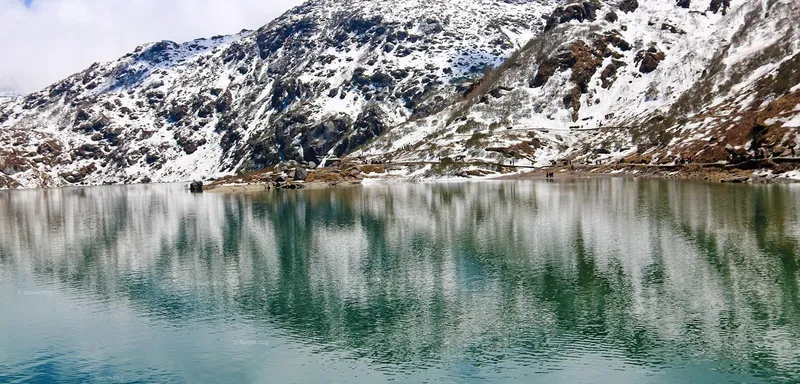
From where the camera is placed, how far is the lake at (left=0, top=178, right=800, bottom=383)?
37.8m

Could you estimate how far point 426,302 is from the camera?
5181 cm

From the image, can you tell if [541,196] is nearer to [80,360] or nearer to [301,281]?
[301,281]

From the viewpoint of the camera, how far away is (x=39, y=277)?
70062 mm

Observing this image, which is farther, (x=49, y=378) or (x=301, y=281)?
(x=301, y=281)

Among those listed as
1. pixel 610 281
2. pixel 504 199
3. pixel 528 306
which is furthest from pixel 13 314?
pixel 504 199

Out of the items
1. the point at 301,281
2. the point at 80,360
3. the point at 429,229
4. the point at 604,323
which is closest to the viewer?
the point at 80,360

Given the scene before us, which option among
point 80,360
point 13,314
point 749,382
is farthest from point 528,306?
point 13,314

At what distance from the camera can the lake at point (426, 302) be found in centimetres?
3784

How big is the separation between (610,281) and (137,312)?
4168 cm

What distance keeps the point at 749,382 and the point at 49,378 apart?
40.5 m

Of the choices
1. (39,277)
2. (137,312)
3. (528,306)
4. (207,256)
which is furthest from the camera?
(207,256)

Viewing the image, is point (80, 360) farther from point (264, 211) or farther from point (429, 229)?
point (264, 211)

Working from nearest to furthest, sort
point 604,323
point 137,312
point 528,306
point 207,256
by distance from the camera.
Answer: point 604,323 < point 528,306 < point 137,312 < point 207,256

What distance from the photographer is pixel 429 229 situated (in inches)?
3789
